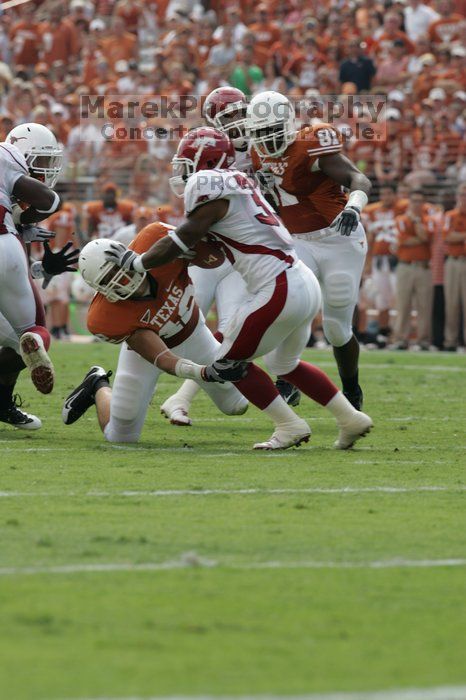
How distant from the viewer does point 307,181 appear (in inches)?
319

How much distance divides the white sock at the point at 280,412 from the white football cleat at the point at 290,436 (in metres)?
0.03

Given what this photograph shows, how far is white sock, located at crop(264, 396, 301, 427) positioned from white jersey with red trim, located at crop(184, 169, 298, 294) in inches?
21.9

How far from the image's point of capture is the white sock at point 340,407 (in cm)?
667

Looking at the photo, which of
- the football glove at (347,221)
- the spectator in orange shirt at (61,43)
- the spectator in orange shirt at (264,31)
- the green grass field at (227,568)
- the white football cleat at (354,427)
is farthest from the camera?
the spectator in orange shirt at (61,43)

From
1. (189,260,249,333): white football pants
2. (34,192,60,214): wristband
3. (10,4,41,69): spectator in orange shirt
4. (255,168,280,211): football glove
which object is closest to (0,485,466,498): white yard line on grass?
(34,192,60,214): wristband

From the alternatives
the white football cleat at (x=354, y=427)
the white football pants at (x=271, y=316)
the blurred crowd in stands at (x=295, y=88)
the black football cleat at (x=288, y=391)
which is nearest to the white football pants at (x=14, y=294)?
the white football pants at (x=271, y=316)

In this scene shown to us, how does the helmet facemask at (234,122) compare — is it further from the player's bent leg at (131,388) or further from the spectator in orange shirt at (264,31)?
the spectator in orange shirt at (264,31)

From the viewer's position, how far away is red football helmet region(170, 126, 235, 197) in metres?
6.65

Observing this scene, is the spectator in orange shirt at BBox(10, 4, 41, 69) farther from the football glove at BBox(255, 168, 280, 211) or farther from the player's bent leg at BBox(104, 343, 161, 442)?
the player's bent leg at BBox(104, 343, 161, 442)

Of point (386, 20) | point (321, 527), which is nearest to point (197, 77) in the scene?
point (386, 20)

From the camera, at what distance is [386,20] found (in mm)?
17984

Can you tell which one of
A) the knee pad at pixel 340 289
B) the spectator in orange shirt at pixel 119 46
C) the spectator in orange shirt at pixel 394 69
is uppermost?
the spectator in orange shirt at pixel 119 46

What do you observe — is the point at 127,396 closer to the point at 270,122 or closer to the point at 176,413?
the point at 176,413

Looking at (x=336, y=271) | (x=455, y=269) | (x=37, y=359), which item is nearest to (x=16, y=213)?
(x=37, y=359)
